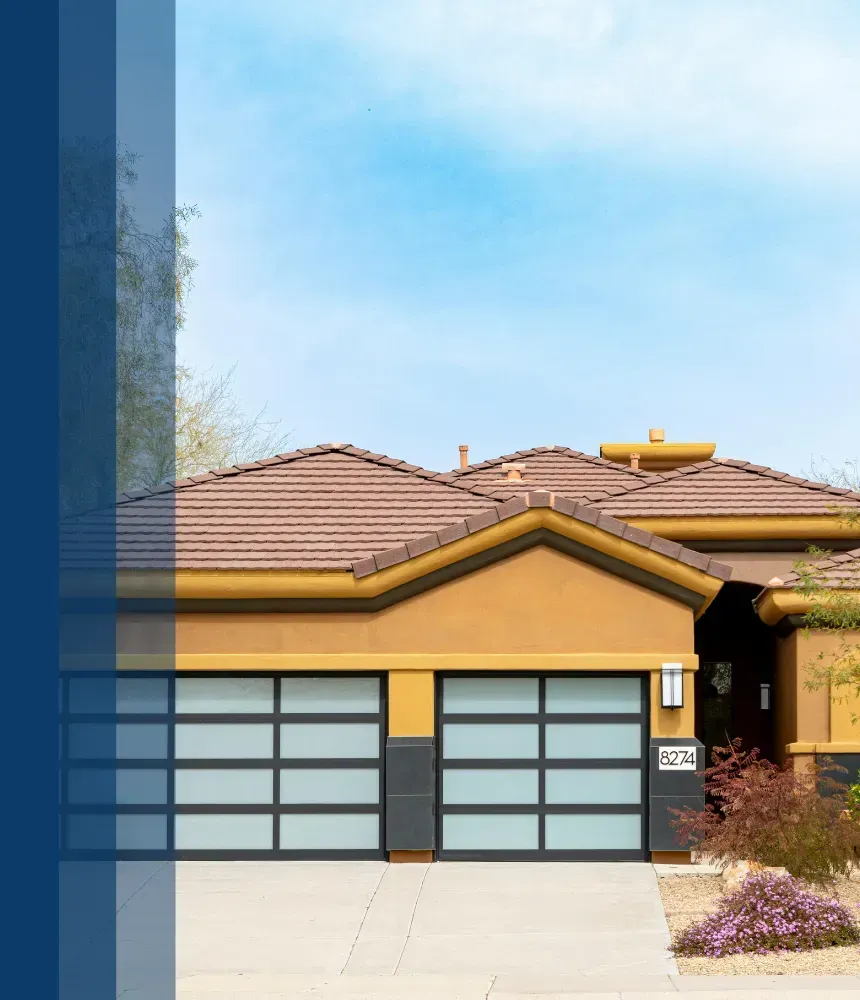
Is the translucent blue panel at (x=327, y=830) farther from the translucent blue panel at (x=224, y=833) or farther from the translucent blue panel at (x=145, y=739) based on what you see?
the translucent blue panel at (x=145, y=739)

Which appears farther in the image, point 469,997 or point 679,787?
point 679,787

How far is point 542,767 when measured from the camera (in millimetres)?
16906

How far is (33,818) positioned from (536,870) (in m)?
14.0

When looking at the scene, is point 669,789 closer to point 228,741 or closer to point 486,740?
point 486,740

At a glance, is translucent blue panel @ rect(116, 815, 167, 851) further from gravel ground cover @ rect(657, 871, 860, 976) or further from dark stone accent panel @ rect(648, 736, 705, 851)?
gravel ground cover @ rect(657, 871, 860, 976)

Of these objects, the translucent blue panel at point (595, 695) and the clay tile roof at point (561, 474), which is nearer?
the translucent blue panel at point (595, 695)

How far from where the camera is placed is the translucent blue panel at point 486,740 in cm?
1697

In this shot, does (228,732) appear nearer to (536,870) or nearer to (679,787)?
(536,870)

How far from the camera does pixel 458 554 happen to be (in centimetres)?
1686

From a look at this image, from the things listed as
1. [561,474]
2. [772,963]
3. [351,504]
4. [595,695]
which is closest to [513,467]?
[561,474]

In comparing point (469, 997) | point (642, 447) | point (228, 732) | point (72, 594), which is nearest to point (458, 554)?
point (228, 732)

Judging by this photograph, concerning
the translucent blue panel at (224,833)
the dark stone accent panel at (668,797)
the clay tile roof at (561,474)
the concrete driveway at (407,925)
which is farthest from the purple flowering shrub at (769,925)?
the clay tile roof at (561,474)

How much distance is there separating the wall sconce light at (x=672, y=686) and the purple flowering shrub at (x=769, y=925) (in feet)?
14.3

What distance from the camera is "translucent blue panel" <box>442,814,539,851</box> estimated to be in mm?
16844
